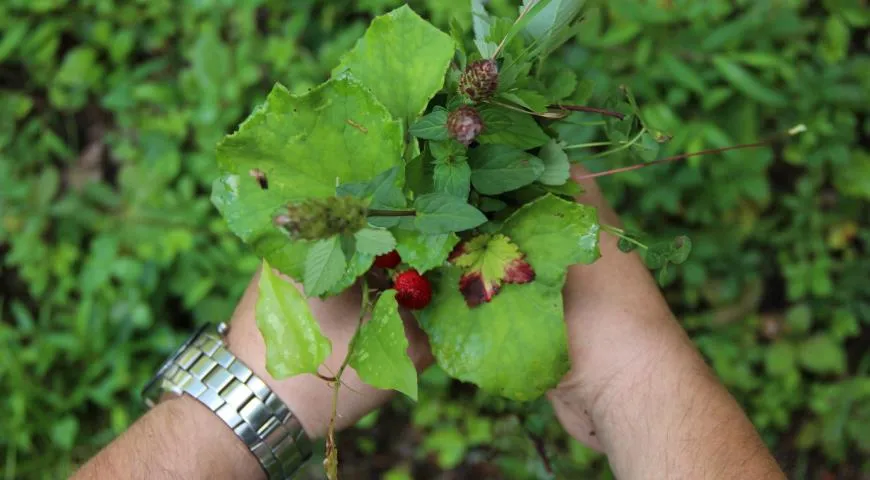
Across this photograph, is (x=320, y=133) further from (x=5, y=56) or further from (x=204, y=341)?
(x=5, y=56)

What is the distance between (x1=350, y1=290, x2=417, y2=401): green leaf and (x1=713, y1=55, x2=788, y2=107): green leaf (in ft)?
3.05

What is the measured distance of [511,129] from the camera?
2.44 ft

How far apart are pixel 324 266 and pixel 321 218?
16 cm

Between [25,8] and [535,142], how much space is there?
4.82 ft

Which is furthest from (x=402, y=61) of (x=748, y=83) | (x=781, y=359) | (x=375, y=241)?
(x=781, y=359)

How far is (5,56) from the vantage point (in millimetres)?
1641

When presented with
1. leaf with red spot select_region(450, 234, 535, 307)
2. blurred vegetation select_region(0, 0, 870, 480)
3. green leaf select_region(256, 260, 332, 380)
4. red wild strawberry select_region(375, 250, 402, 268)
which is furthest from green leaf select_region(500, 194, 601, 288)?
blurred vegetation select_region(0, 0, 870, 480)

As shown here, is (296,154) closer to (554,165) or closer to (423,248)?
(423,248)

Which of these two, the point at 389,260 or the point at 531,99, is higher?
the point at 531,99

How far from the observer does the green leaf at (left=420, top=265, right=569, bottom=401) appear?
782 millimetres

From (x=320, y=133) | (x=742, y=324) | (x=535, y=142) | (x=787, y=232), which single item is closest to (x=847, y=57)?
(x=787, y=232)

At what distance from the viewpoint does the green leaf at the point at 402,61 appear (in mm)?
745

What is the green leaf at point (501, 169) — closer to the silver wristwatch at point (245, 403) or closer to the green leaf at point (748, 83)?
the silver wristwatch at point (245, 403)

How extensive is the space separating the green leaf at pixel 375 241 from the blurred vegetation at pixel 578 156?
2.72ft
